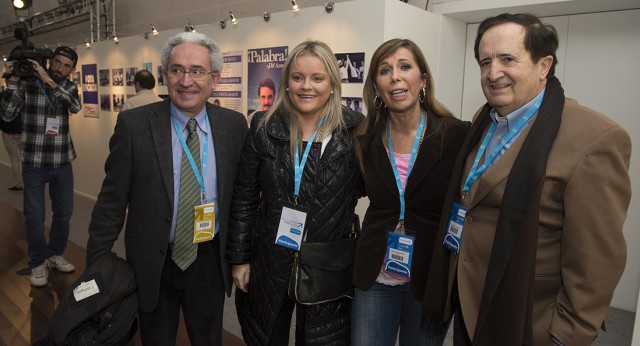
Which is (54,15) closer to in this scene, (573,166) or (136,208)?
(136,208)

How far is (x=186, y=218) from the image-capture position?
1803 mm

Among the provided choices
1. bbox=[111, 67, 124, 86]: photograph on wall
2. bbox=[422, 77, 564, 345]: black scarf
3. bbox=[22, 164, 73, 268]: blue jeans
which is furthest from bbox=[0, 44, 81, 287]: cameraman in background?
bbox=[422, 77, 564, 345]: black scarf

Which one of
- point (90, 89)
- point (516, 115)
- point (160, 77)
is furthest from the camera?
point (90, 89)

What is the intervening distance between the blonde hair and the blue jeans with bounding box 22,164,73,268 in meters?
2.69

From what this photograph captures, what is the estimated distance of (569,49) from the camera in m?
3.60

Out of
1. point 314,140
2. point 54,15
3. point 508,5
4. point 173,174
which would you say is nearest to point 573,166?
point 314,140

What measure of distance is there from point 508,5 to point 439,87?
2.79 feet

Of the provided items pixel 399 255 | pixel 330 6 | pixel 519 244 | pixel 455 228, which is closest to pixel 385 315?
pixel 399 255

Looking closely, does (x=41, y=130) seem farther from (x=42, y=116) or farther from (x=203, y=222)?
(x=203, y=222)

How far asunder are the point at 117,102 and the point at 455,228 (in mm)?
6293

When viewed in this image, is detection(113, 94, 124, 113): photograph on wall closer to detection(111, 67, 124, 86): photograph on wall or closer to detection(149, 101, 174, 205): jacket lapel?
detection(111, 67, 124, 86): photograph on wall

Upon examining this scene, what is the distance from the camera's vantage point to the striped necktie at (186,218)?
1.80 meters

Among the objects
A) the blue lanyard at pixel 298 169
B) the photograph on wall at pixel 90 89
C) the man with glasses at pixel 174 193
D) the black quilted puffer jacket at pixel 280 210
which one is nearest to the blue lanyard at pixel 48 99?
the man with glasses at pixel 174 193

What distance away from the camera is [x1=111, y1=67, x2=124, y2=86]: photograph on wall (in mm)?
6383
